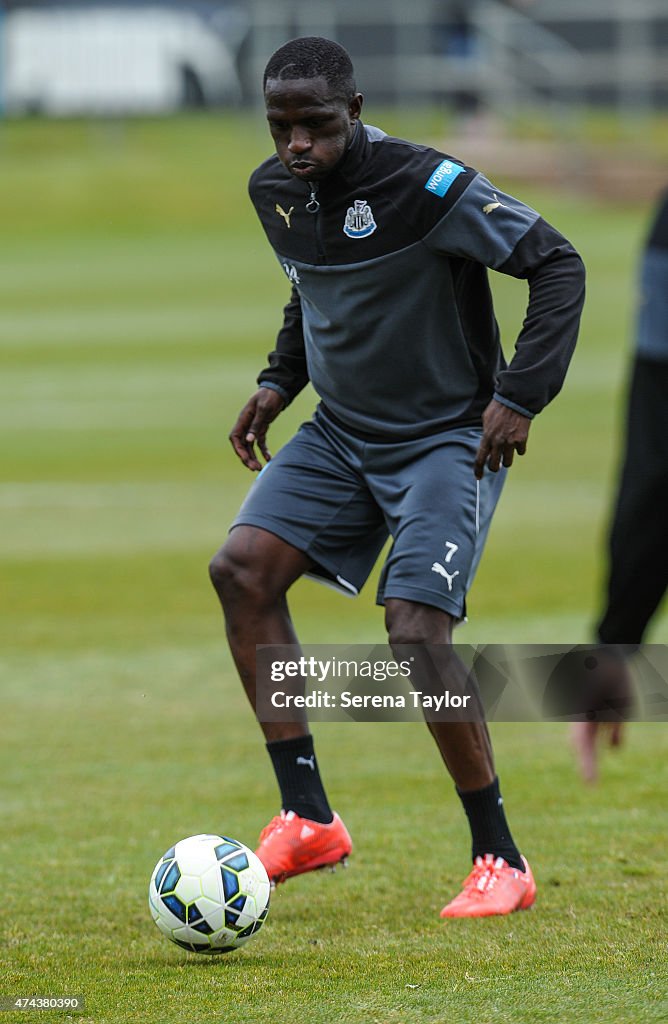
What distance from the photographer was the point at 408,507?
5035 millimetres

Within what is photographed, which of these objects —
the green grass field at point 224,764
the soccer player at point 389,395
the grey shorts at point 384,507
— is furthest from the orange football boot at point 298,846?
the grey shorts at point 384,507

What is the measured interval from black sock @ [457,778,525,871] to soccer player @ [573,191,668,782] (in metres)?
0.75

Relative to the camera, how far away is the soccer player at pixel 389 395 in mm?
4816

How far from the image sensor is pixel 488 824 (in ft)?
16.3

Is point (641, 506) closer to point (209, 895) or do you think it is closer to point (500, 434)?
point (500, 434)

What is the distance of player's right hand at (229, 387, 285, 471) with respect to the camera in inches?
221

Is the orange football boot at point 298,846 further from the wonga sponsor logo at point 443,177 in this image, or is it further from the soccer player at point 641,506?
the wonga sponsor logo at point 443,177

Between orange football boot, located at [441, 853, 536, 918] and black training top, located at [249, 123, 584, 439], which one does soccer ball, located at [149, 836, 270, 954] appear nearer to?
orange football boot, located at [441, 853, 536, 918]

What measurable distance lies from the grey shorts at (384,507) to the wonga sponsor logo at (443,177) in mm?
699

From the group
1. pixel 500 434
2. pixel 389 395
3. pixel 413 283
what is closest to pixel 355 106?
pixel 413 283

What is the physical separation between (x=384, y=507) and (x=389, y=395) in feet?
1.08

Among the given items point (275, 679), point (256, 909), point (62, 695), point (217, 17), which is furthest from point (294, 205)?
point (217, 17)

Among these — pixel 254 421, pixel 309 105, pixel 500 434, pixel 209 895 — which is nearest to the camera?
pixel 209 895

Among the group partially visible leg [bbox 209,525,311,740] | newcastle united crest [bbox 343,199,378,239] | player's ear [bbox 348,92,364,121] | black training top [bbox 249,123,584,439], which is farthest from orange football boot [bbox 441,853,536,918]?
player's ear [bbox 348,92,364,121]
